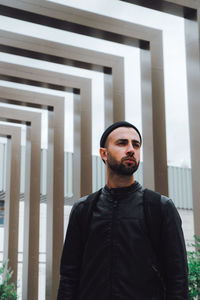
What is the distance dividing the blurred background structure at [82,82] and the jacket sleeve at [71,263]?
199cm

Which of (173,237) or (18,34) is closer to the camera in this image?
(173,237)

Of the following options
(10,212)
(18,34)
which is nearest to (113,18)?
(18,34)

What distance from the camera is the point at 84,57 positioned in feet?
19.6

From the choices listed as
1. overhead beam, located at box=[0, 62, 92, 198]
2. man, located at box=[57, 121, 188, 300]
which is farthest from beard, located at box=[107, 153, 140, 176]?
overhead beam, located at box=[0, 62, 92, 198]

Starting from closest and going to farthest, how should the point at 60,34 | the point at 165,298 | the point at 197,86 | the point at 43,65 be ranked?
1. the point at 165,298
2. the point at 197,86
3. the point at 60,34
4. the point at 43,65

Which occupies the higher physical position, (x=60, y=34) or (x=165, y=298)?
(x=60, y=34)

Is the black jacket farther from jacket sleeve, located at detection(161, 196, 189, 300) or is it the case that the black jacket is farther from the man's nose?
the man's nose

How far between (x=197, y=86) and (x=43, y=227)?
12594mm

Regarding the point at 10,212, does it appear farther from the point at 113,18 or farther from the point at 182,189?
the point at 182,189

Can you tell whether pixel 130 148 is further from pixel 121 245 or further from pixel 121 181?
pixel 121 245

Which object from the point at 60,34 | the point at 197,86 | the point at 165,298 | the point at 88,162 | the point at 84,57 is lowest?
the point at 165,298

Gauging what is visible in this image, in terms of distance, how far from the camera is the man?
2.06m

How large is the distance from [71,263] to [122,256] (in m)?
0.34

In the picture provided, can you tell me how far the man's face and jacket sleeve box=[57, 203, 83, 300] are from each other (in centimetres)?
38
